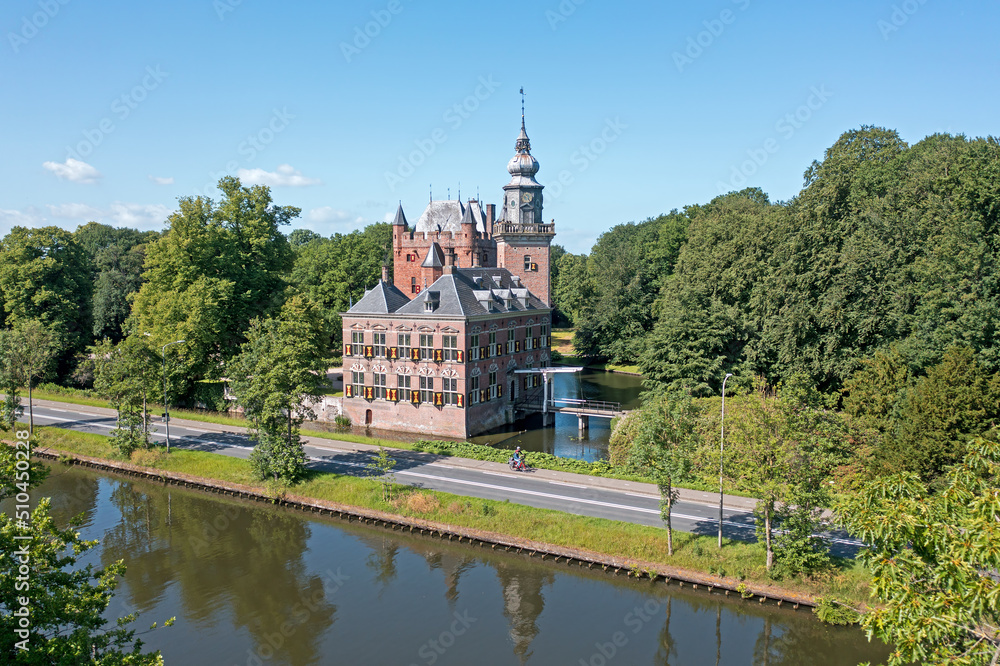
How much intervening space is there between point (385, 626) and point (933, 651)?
51.3ft

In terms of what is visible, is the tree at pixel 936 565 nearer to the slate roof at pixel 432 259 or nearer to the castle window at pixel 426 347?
the castle window at pixel 426 347

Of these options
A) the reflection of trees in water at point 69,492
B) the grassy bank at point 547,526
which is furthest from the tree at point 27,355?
the grassy bank at point 547,526

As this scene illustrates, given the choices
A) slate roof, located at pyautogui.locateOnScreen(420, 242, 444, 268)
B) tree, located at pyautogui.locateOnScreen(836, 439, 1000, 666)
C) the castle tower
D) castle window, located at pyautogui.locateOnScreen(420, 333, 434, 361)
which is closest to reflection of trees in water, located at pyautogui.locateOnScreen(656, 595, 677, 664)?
tree, located at pyautogui.locateOnScreen(836, 439, 1000, 666)

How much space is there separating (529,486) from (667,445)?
9108mm

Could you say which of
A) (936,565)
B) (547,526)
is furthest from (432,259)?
(936,565)

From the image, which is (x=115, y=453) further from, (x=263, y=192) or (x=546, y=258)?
(x=546, y=258)

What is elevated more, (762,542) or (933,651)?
(933,651)

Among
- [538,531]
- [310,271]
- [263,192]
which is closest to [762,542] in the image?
[538,531]

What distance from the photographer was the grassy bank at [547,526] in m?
21.9

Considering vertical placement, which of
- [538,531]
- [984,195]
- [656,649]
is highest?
[984,195]

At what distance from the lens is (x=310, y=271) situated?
74562mm

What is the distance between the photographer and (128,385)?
36375 millimetres

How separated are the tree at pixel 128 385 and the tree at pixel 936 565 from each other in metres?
35.6

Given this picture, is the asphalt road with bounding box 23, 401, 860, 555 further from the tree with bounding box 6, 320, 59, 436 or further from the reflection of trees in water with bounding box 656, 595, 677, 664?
the reflection of trees in water with bounding box 656, 595, 677, 664
